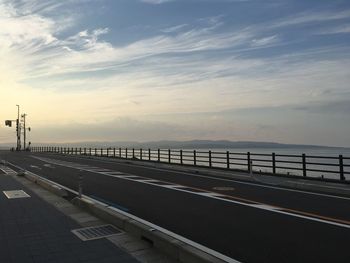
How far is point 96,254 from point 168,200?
6.77m

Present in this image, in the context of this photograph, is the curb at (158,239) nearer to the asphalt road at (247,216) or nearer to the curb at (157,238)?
the curb at (157,238)

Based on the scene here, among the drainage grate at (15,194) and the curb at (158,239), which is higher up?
the curb at (158,239)

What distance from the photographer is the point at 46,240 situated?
8844 mm

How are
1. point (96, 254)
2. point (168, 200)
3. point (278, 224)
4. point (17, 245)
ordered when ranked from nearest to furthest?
point (96, 254) → point (17, 245) → point (278, 224) → point (168, 200)

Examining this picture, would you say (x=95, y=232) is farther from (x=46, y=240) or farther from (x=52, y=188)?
(x=52, y=188)

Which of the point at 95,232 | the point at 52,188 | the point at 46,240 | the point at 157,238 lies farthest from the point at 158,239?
the point at 52,188

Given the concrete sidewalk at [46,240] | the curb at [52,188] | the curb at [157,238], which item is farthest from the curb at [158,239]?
the curb at [52,188]

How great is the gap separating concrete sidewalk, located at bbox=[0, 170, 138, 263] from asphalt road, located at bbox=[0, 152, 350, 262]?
1742 millimetres

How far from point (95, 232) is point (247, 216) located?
12.6ft

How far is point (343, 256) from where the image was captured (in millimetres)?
7480

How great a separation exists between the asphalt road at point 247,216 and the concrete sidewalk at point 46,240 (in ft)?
5.72

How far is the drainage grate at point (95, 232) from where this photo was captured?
9156 mm

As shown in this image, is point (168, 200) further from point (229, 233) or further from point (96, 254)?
point (96, 254)

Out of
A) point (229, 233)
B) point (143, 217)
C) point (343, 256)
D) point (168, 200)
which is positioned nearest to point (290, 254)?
point (343, 256)
